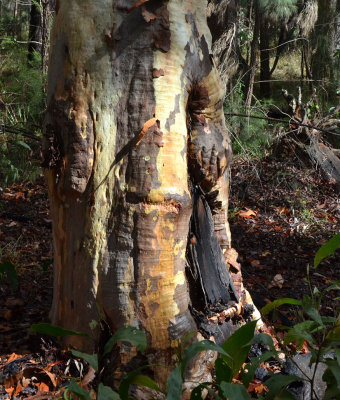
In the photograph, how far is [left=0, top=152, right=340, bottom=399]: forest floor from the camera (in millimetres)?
3248

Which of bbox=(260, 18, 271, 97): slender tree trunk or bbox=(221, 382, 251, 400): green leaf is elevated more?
bbox=(260, 18, 271, 97): slender tree trunk

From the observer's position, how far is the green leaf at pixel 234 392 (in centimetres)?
151

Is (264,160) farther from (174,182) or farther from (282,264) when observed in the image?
(174,182)

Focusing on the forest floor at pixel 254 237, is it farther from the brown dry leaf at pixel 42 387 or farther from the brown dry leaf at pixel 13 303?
the brown dry leaf at pixel 42 387

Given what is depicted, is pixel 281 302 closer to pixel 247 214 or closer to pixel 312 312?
pixel 312 312

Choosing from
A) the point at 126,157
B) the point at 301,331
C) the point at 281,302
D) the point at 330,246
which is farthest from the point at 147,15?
the point at 301,331

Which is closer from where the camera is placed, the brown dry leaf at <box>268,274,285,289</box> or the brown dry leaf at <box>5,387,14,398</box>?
the brown dry leaf at <box>5,387,14,398</box>

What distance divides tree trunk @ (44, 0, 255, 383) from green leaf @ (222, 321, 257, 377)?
0.52m

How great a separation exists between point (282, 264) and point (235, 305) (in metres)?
1.99

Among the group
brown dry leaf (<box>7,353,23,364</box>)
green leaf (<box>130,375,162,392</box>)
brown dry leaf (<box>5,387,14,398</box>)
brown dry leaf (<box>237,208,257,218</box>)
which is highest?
brown dry leaf (<box>237,208,257,218</box>)

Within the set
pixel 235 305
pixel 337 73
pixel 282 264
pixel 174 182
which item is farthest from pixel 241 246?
pixel 337 73

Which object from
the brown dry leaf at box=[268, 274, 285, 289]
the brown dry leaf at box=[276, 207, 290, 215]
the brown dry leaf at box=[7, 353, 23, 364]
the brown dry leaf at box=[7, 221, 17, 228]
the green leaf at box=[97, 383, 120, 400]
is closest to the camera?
the green leaf at box=[97, 383, 120, 400]

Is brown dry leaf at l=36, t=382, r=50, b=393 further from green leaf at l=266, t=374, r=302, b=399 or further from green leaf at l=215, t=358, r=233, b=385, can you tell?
green leaf at l=266, t=374, r=302, b=399

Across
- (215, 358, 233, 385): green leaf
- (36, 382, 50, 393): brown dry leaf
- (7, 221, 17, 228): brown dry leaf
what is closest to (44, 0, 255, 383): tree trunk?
(36, 382, 50, 393): brown dry leaf
